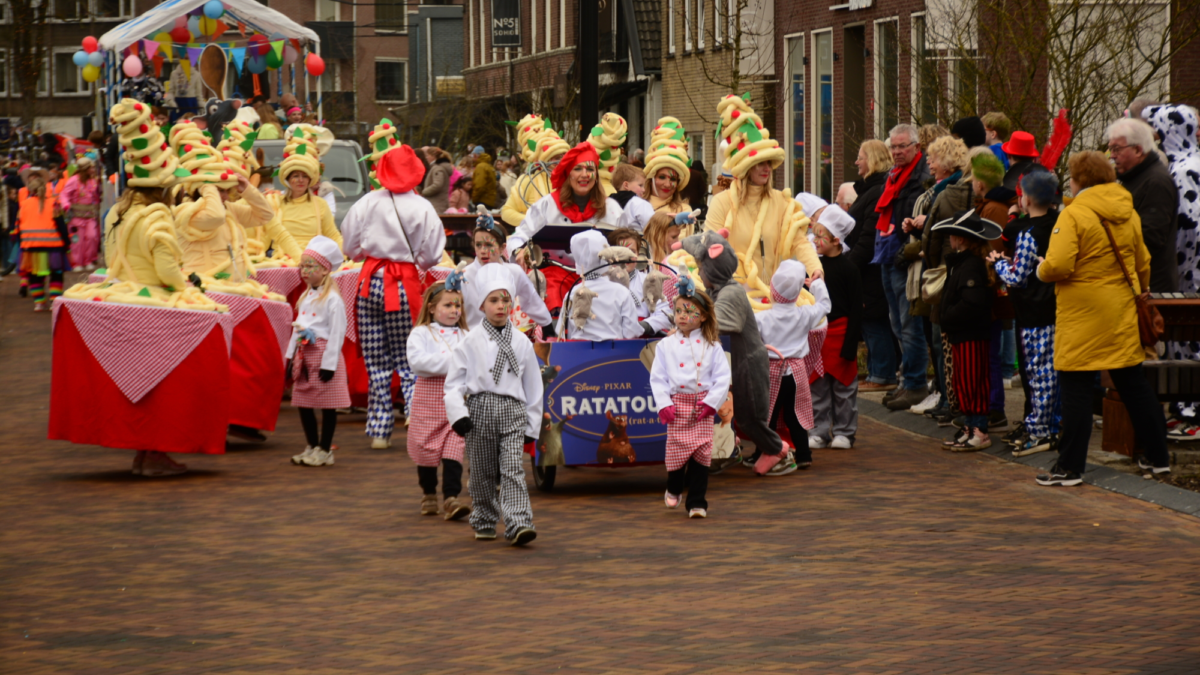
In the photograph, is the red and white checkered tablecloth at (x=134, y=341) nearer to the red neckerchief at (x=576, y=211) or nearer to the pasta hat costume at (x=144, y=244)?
the pasta hat costume at (x=144, y=244)

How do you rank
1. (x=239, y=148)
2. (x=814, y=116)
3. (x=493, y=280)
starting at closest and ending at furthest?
(x=493, y=280), (x=239, y=148), (x=814, y=116)

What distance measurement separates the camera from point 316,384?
10945mm

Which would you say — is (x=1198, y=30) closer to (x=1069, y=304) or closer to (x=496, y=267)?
(x=1069, y=304)

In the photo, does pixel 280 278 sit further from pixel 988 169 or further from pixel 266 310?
pixel 988 169

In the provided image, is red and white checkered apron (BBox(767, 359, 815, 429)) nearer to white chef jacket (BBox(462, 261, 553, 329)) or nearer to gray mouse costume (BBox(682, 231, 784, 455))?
gray mouse costume (BBox(682, 231, 784, 455))

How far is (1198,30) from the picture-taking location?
54.8 feet

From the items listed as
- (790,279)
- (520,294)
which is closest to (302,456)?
(520,294)

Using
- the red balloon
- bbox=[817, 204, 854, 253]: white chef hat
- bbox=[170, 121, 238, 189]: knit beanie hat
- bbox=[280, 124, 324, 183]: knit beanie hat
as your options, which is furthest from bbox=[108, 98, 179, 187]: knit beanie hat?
the red balloon

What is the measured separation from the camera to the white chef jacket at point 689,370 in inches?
359

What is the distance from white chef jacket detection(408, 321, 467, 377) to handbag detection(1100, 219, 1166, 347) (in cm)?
384

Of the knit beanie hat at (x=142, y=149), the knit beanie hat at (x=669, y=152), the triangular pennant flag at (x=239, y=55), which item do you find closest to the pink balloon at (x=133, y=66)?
the triangular pennant flag at (x=239, y=55)

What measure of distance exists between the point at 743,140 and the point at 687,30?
29.5m

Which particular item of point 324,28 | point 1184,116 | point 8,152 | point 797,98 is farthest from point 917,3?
point 324,28

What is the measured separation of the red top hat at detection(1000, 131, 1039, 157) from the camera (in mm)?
11508
